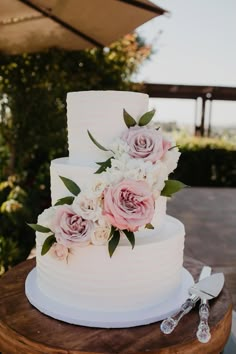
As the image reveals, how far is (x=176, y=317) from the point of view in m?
0.98

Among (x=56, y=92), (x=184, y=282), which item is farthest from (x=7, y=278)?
(x=56, y=92)

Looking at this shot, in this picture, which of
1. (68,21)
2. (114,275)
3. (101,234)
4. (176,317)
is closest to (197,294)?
(176,317)

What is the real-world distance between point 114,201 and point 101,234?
0.36 ft

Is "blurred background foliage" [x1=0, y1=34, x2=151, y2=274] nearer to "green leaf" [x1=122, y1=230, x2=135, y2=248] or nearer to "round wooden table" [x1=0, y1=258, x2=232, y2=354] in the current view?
"round wooden table" [x1=0, y1=258, x2=232, y2=354]

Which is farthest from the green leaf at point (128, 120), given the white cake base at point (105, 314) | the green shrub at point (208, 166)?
the green shrub at point (208, 166)

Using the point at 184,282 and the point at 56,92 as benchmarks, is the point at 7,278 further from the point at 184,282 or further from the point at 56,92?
the point at 56,92

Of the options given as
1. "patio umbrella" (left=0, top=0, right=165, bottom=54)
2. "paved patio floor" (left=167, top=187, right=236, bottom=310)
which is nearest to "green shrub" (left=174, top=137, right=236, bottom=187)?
"paved patio floor" (left=167, top=187, right=236, bottom=310)

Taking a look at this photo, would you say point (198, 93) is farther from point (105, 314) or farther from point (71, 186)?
point (105, 314)

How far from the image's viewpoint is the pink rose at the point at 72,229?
0.95m

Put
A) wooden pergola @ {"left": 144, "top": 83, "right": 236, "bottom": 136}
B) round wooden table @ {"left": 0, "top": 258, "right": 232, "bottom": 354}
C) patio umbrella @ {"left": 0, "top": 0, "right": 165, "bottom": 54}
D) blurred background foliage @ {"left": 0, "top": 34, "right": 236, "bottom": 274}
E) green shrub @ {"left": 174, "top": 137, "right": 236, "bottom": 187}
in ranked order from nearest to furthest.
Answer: round wooden table @ {"left": 0, "top": 258, "right": 232, "bottom": 354} < patio umbrella @ {"left": 0, "top": 0, "right": 165, "bottom": 54} < blurred background foliage @ {"left": 0, "top": 34, "right": 236, "bottom": 274} < green shrub @ {"left": 174, "top": 137, "right": 236, "bottom": 187} < wooden pergola @ {"left": 144, "top": 83, "right": 236, "bottom": 136}

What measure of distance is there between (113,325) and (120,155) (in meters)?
0.48

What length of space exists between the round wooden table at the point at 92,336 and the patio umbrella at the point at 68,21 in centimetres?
188

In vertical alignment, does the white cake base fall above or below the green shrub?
above

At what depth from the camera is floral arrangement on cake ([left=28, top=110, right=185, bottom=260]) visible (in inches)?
36.5
